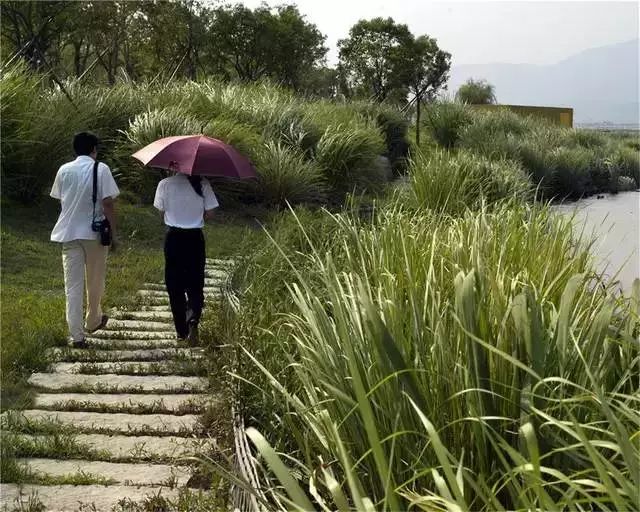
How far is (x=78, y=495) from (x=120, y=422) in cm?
85

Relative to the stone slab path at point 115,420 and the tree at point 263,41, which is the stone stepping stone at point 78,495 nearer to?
the stone slab path at point 115,420

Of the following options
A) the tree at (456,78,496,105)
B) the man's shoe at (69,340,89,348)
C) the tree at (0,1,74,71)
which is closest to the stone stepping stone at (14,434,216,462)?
the man's shoe at (69,340,89,348)

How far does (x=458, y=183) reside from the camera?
9336 millimetres

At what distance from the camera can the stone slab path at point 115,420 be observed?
11.5 ft

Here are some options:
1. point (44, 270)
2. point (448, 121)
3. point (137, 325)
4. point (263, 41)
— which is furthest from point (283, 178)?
point (263, 41)

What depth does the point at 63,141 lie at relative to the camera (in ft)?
33.0

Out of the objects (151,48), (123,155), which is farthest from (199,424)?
(151,48)

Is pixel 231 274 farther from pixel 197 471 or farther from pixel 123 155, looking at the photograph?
pixel 123 155

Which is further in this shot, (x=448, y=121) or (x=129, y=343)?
(x=448, y=121)

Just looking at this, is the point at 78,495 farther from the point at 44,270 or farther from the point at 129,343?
the point at 44,270

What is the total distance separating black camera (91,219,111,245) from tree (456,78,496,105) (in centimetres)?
3223

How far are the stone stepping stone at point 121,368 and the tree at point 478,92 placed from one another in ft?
108

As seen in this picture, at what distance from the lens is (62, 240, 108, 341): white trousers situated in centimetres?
546

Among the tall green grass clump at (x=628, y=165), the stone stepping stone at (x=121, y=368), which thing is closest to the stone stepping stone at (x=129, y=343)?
the stone stepping stone at (x=121, y=368)
